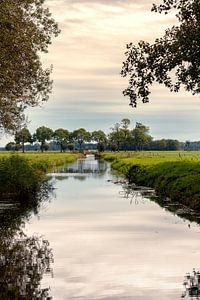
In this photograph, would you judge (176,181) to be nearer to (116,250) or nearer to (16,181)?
(16,181)

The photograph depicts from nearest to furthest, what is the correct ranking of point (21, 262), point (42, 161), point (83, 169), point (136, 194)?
point (21, 262), point (136, 194), point (42, 161), point (83, 169)

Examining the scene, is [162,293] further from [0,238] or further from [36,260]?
[0,238]

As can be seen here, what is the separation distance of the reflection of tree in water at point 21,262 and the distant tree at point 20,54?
746 cm

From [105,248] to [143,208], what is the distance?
14345 mm

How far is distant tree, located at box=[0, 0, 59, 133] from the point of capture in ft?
79.4

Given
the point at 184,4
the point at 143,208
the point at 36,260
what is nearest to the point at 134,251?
the point at 36,260

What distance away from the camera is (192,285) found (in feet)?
46.2

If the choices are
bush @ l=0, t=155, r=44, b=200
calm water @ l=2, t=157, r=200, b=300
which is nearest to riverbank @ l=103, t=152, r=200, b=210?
calm water @ l=2, t=157, r=200, b=300

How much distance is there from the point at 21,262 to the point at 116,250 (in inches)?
150

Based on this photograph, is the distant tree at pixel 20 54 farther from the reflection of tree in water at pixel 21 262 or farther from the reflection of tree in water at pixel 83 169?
the reflection of tree in water at pixel 83 169

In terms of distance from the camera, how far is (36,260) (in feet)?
57.4

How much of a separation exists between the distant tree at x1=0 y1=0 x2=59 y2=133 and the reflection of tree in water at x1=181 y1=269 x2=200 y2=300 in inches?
511

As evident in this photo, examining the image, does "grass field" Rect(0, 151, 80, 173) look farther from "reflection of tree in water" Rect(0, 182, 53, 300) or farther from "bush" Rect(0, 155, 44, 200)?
"reflection of tree in water" Rect(0, 182, 53, 300)

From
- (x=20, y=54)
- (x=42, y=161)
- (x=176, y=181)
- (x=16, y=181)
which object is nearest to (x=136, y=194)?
(x=176, y=181)
